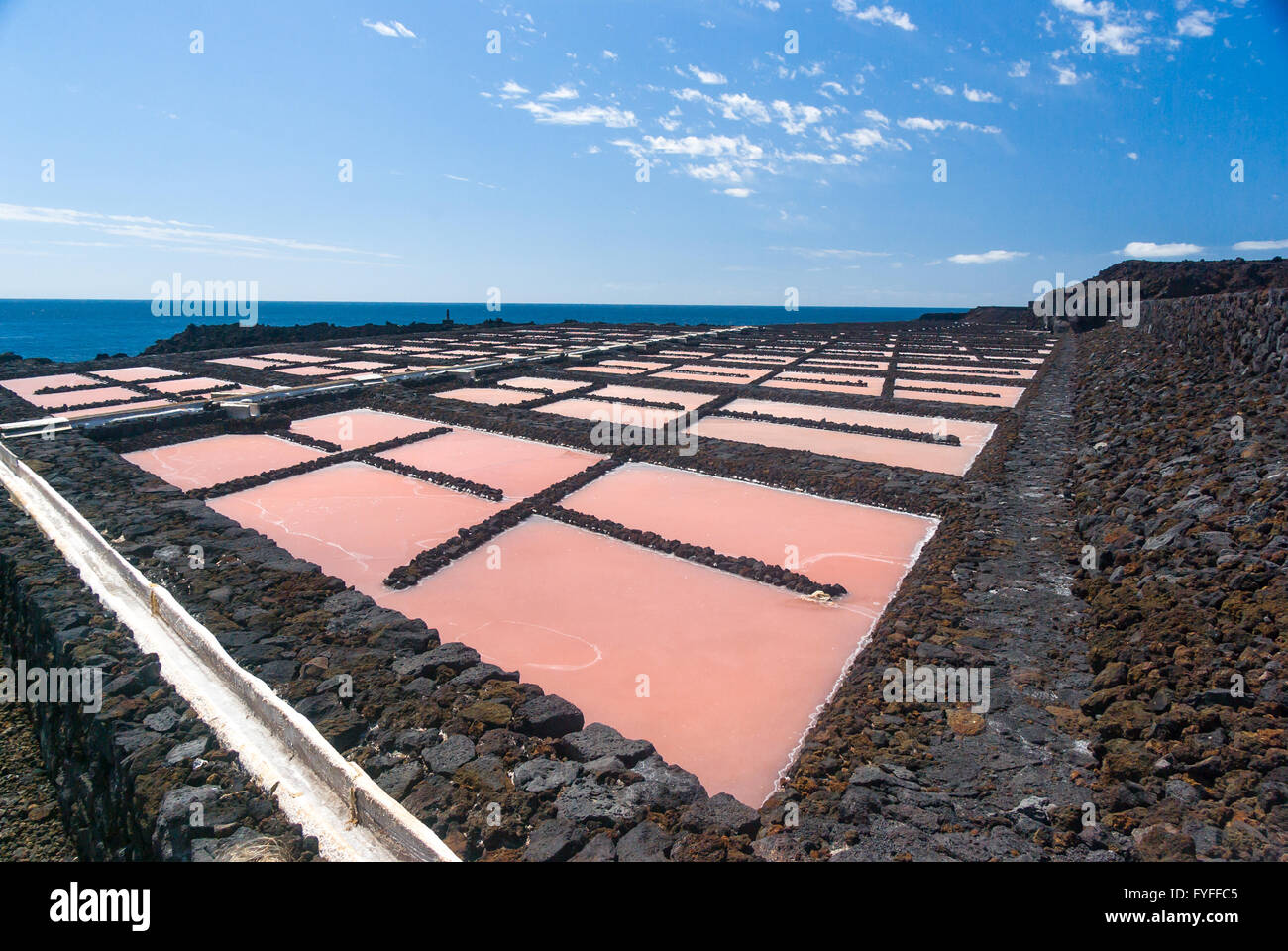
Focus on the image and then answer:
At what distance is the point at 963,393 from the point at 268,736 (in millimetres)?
20385

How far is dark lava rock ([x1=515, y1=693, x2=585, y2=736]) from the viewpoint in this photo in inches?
179

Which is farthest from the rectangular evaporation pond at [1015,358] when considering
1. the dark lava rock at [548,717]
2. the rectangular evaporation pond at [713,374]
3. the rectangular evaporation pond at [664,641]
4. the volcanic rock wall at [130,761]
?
the volcanic rock wall at [130,761]

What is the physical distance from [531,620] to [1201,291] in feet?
136

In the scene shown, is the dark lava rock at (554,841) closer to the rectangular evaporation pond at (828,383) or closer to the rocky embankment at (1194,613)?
the rocky embankment at (1194,613)

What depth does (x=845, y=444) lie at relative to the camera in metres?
14.2

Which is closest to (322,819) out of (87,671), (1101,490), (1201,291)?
(87,671)

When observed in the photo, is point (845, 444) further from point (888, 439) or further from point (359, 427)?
point (359, 427)

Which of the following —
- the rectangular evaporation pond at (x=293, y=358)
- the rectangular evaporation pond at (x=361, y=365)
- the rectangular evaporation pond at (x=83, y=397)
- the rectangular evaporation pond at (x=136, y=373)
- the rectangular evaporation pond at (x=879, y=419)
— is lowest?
the rectangular evaporation pond at (x=879, y=419)

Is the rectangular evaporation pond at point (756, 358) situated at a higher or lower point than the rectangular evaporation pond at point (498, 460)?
higher

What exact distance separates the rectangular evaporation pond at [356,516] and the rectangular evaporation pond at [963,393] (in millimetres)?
14184

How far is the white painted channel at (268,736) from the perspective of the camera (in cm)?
344

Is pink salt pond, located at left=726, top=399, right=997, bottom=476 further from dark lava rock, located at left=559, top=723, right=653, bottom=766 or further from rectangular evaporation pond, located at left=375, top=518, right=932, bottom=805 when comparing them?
dark lava rock, located at left=559, top=723, right=653, bottom=766
